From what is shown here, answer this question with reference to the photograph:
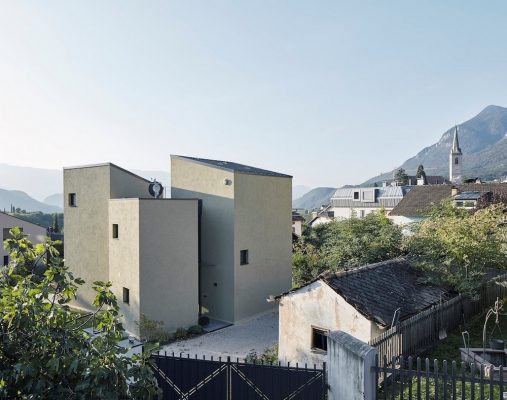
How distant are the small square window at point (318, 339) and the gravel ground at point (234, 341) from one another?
12.0ft

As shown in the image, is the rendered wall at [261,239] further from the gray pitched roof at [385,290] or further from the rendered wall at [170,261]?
the gray pitched roof at [385,290]

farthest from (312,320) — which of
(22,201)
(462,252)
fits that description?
(22,201)

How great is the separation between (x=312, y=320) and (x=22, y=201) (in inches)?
8244

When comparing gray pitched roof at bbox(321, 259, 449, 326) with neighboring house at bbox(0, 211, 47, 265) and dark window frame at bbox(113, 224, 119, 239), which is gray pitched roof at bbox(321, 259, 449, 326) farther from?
neighboring house at bbox(0, 211, 47, 265)

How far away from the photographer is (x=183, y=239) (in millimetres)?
18203

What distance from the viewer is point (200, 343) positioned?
53.8ft

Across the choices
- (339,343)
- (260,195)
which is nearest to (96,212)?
(260,195)

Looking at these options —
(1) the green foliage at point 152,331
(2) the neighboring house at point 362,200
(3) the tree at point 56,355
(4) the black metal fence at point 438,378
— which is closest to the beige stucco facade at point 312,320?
(4) the black metal fence at point 438,378

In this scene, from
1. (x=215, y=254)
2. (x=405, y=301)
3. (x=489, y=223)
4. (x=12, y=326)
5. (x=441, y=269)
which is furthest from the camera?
(x=215, y=254)

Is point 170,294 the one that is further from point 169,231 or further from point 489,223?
point 489,223

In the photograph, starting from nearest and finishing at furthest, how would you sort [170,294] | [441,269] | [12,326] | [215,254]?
[12,326] < [441,269] < [170,294] < [215,254]

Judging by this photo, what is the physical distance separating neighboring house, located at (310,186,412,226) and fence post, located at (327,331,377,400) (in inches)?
1877

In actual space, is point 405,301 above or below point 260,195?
below

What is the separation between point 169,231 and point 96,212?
17.1ft
